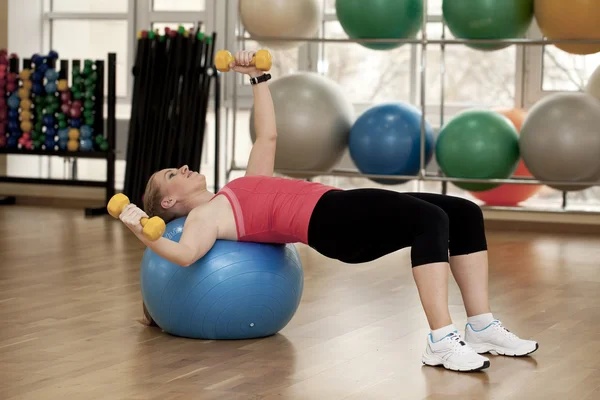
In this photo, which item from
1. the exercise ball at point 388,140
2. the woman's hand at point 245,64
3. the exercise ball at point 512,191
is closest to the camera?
the woman's hand at point 245,64

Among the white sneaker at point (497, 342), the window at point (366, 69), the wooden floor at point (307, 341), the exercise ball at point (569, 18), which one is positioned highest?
the exercise ball at point (569, 18)

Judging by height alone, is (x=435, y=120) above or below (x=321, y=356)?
above

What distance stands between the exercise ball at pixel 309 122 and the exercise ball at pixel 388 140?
0.34 ft

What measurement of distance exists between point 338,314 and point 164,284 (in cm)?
73

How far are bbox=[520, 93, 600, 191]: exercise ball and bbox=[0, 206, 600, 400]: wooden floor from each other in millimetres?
564

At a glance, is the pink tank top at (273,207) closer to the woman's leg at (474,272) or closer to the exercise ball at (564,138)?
the woman's leg at (474,272)

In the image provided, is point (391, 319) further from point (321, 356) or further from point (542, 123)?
point (542, 123)

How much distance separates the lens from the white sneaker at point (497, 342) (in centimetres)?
262

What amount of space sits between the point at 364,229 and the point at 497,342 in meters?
0.50

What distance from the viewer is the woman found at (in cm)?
242

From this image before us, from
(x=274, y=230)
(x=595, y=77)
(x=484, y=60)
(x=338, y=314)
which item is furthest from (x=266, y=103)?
(x=484, y=60)

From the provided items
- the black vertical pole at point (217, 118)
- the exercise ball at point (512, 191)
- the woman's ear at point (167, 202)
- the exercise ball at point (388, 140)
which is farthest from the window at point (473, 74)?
the woman's ear at point (167, 202)

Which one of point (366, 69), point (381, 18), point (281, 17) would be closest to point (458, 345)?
point (381, 18)

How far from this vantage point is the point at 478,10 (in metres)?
4.84
